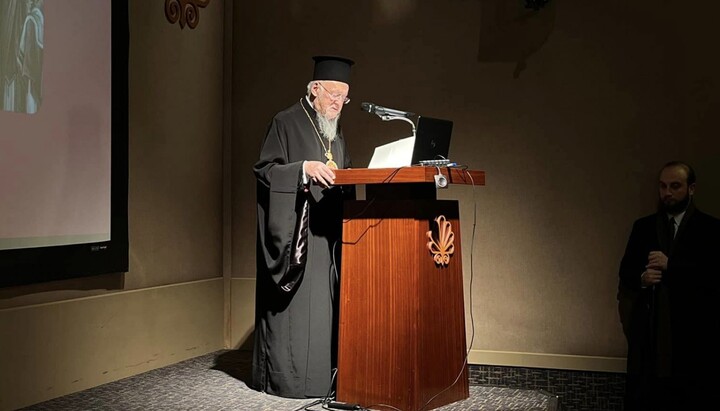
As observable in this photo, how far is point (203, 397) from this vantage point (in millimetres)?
4031

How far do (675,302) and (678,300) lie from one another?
0.8 inches

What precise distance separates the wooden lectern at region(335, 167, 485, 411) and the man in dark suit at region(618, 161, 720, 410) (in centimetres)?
174

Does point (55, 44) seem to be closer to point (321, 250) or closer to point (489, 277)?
point (321, 250)

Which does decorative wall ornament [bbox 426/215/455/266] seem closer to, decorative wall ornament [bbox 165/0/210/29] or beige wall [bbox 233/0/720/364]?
beige wall [bbox 233/0/720/364]

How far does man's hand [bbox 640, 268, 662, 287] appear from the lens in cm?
486

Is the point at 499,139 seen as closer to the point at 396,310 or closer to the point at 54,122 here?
the point at 396,310

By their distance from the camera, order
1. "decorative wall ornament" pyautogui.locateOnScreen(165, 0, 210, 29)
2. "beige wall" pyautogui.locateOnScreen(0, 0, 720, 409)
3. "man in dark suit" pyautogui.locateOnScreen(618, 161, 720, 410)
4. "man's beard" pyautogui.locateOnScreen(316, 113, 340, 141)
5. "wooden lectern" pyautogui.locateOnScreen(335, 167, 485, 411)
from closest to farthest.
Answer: "wooden lectern" pyautogui.locateOnScreen(335, 167, 485, 411) < "man's beard" pyautogui.locateOnScreen(316, 113, 340, 141) < "man in dark suit" pyautogui.locateOnScreen(618, 161, 720, 410) < "beige wall" pyautogui.locateOnScreen(0, 0, 720, 409) < "decorative wall ornament" pyautogui.locateOnScreen(165, 0, 210, 29)

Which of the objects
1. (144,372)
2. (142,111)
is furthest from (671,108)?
(144,372)

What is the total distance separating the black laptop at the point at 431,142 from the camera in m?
3.48

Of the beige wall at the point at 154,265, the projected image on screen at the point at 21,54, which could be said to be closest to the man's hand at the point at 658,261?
the beige wall at the point at 154,265

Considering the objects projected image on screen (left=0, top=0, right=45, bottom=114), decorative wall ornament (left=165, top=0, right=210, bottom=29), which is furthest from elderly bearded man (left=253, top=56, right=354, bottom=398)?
decorative wall ornament (left=165, top=0, right=210, bottom=29)

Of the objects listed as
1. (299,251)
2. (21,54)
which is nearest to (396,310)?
(299,251)

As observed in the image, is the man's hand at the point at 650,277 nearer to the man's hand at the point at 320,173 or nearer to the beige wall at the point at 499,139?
the beige wall at the point at 499,139

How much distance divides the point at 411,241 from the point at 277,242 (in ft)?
2.27
